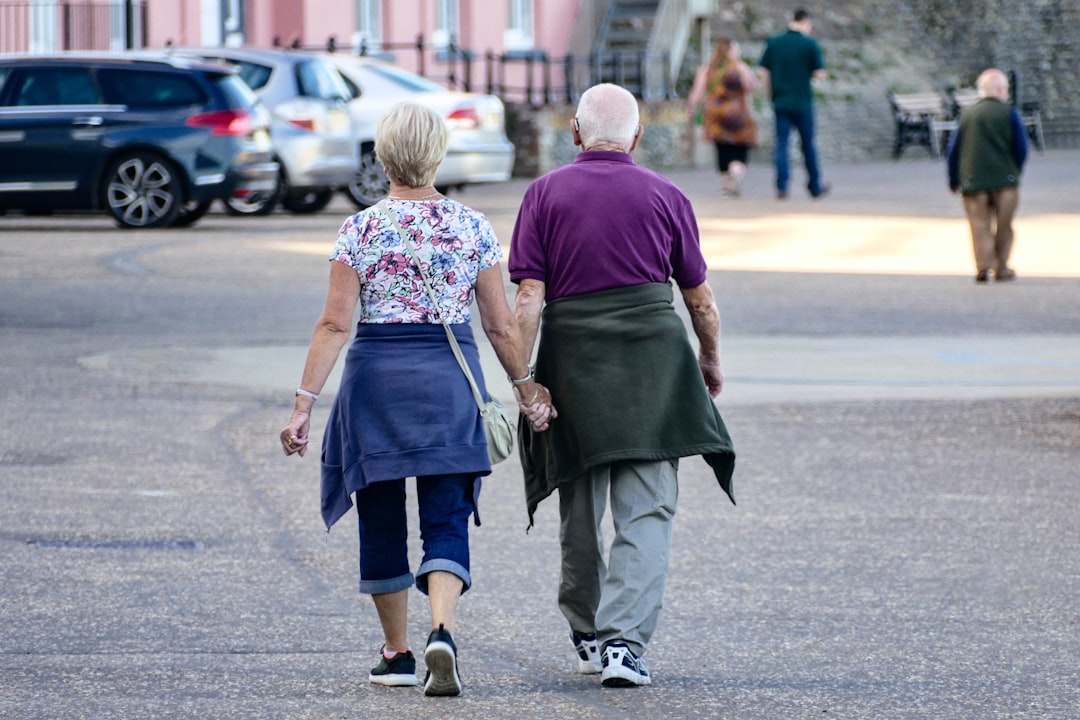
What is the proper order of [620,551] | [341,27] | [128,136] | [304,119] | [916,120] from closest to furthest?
[620,551] < [128,136] < [304,119] < [341,27] < [916,120]

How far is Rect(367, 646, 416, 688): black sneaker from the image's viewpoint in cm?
529

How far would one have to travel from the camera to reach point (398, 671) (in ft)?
17.4

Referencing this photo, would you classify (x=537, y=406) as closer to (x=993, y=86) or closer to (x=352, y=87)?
(x=993, y=86)

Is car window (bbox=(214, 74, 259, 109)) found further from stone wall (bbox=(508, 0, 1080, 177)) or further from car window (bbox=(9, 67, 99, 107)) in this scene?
stone wall (bbox=(508, 0, 1080, 177))

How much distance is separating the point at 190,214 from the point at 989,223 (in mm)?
8503

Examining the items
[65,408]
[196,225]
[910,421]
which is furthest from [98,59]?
[910,421]

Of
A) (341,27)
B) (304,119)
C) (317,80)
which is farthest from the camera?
(341,27)

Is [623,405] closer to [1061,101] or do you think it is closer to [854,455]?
[854,455]

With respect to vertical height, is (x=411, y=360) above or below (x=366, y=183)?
above

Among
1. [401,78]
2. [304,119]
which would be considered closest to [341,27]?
[401,78]

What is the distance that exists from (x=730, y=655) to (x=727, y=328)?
26.8 feet

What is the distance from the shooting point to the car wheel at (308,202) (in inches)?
941

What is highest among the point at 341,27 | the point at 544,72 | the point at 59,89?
the point at 341,27

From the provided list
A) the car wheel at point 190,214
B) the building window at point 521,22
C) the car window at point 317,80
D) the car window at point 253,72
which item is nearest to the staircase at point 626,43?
the building window at point 521,22
